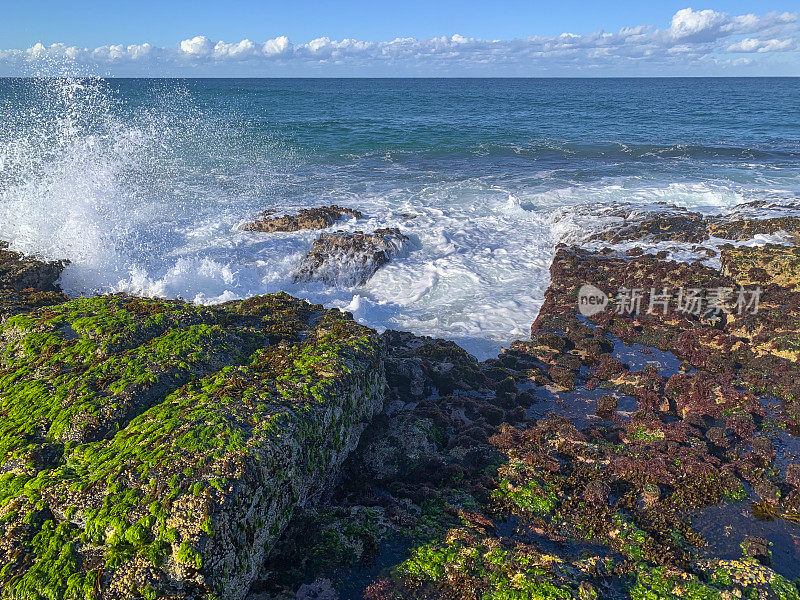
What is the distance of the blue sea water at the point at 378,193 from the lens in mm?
15211

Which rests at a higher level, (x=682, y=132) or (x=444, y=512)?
(x=682, y=132)

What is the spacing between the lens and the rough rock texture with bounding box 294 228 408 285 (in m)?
16.9

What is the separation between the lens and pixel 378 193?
2619 cm

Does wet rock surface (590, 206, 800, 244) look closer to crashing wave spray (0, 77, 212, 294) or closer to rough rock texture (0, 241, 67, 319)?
crashing wave spray (0, 77, 212, 294)

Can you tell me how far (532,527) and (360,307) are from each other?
8905 mm

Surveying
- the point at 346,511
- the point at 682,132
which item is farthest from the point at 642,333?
the point at 682,132

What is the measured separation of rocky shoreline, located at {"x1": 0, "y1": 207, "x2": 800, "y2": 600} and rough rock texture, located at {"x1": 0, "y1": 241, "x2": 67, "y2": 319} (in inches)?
5.4

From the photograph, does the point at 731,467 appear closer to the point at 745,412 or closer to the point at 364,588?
the point at 745,412

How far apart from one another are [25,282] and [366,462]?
10.5 meters

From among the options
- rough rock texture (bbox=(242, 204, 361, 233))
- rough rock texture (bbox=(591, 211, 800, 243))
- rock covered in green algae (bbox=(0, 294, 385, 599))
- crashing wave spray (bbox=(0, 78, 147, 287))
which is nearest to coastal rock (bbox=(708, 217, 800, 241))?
rough rock texture (bbox=(591, 211, 800, 243))

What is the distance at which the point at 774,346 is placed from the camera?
10922 mm

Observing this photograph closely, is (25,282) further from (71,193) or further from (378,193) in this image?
(378,193)

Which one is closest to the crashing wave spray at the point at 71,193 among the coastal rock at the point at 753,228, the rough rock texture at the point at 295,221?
the rough rock texture at the point at 295,221

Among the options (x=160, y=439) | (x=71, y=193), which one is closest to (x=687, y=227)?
(x=160, y=439)
